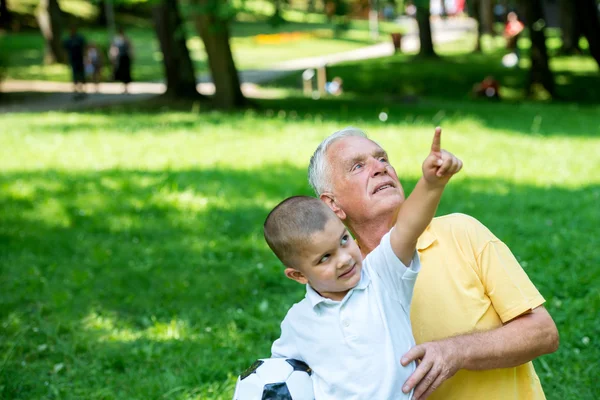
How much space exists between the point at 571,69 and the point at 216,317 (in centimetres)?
2647

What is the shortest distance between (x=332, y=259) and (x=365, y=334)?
0.27 meters

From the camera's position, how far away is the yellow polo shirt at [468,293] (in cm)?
310

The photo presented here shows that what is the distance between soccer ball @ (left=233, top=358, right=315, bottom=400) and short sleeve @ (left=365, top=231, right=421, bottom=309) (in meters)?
0.43

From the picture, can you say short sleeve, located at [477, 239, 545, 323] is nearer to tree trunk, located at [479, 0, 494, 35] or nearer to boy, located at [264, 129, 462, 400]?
boy, located at [264, 129, 462, 400]

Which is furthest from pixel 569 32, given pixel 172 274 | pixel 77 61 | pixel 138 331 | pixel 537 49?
pixel 138 331

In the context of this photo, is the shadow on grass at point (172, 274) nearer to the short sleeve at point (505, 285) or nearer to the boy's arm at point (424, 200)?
the short sleeve at point (505, 285)

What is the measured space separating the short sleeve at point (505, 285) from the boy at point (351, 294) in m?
0.40

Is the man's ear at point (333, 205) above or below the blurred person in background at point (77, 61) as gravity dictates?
above

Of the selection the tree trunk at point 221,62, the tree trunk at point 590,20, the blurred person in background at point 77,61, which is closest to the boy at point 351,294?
the tree trunk at point 221,62

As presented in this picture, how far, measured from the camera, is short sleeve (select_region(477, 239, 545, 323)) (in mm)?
3070

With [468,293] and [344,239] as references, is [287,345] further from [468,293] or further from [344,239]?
[468,293]

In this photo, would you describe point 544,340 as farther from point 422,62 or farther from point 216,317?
point 422,62

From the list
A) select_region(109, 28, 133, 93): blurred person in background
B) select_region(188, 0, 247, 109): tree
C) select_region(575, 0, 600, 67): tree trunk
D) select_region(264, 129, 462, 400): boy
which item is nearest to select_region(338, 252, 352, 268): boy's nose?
select_region(264, 129, 462, 400): boy

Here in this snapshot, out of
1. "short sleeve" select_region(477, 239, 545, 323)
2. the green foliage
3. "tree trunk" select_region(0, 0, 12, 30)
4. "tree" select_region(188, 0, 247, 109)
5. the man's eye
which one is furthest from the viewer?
"tree trunk" select_region(0, 0, 12, 30)
